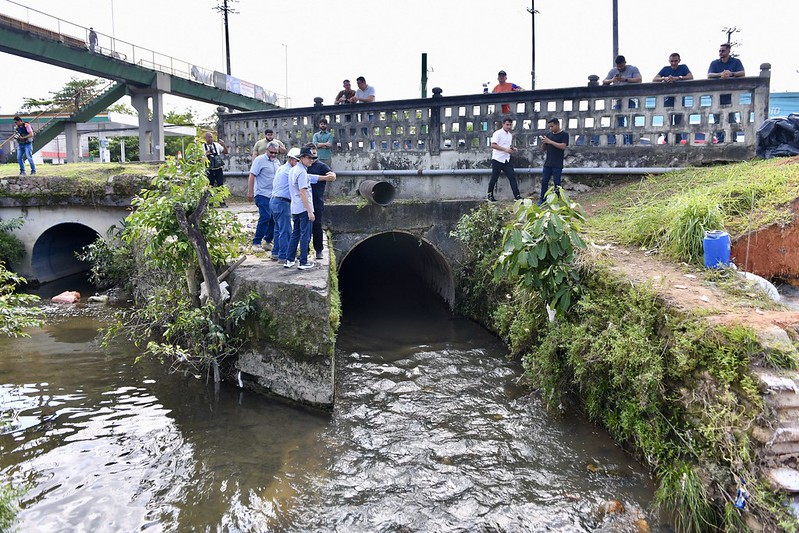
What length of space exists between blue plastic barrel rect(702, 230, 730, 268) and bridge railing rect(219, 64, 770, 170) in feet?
15.1

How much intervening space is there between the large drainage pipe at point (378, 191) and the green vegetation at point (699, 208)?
160 inches

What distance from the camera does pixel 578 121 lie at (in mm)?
10812

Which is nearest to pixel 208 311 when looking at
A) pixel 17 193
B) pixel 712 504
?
pixel 712 504

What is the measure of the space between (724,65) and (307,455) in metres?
9.79

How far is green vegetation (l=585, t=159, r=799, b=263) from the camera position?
6500mm

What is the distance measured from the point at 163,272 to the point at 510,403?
5631 millimetres

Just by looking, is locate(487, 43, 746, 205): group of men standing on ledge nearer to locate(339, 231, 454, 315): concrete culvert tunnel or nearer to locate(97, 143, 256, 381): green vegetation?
locate(339, 231, 454, 315): concrete culvert tunnel

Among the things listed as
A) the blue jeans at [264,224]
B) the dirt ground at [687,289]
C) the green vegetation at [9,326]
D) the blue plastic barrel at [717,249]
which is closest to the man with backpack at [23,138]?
the blue jeans at [264,224]

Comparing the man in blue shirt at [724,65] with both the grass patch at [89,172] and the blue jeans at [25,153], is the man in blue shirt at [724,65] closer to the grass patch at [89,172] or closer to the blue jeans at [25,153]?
the grass patch at [89,172]

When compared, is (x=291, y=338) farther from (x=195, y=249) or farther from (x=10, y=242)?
(x=10, y=242)

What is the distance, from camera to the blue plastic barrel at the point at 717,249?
239 inches

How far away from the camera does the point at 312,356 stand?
672cm

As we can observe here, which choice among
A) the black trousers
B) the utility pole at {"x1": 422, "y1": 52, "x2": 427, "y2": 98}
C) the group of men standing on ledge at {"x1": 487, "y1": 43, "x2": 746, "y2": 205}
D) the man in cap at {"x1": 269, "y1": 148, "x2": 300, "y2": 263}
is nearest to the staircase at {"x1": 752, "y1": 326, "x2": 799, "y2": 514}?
the man in cap at {"x1": 269, "y1": 148, "x2": 300, "y2": 263}

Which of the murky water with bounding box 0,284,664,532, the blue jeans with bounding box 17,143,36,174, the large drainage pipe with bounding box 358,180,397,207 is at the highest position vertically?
the blue jeans with bounding box 17,143,36,174
